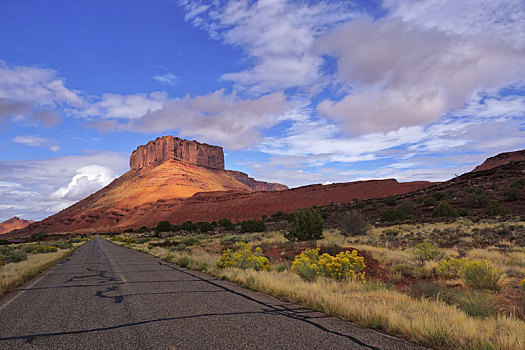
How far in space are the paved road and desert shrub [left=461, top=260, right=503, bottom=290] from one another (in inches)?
218

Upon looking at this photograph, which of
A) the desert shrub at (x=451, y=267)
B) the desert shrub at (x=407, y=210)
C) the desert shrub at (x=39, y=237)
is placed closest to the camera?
the desert shrub at (x=451, y=267)

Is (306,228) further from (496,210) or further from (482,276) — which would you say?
(496,210)

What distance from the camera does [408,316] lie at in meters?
5.56

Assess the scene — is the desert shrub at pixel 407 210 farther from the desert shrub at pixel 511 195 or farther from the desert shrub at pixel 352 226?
the desert shrub at pixel 352 226

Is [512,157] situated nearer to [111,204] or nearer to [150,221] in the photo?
[150,221]

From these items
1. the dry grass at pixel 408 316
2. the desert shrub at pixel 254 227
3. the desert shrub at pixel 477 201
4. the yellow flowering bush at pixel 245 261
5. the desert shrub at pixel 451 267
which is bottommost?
the desert shrub at pixel 451 267

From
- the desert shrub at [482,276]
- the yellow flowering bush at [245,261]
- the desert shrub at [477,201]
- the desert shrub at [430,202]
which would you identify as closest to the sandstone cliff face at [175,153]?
the desert shrub at [430,202]

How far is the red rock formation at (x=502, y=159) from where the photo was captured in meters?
77.0

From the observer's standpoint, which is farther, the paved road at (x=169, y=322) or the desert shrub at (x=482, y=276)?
the desert shrub at (x=482, y=276)

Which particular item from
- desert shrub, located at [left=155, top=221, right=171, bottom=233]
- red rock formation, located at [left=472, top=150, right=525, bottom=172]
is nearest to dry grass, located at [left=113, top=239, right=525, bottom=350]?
desert shrub, located at [left=155, top=221, right=171, bottom=233]

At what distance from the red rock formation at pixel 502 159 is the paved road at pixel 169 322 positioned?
3520 inches

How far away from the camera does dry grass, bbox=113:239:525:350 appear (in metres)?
4.41

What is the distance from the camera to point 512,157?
78750 mm

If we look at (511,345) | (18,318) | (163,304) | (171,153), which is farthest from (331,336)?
(171,153)
